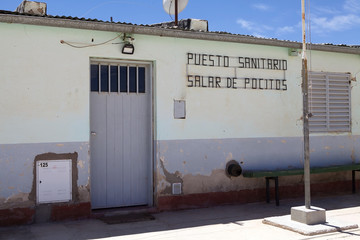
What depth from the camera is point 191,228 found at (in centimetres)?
641

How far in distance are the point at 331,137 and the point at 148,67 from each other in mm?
4468

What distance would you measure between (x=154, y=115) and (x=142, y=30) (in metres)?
1.50

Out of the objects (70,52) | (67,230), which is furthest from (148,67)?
(67,230)

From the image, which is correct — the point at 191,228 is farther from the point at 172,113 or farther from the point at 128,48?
the point at 128,48

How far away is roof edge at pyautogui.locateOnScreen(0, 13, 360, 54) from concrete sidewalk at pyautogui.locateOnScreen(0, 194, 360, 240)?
124 inches

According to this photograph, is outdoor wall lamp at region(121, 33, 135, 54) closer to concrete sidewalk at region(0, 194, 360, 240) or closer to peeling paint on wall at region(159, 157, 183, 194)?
peeling paint on wall at region(159, 157, 183, 194)

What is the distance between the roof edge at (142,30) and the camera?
21.4 ft

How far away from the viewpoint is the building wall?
6.51m

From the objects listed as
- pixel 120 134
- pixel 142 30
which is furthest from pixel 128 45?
pixel 120 134

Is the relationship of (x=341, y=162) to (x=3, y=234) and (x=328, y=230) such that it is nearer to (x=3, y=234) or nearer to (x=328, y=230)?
(x=328, y=230)

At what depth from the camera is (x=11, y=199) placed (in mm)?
6438

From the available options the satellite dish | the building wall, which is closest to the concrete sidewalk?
the building wall

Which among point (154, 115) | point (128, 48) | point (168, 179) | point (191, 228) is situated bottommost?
point (191, 228)

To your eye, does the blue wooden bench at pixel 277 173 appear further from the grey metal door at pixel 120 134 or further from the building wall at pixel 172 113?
the grey metal door at pixel 120 134
